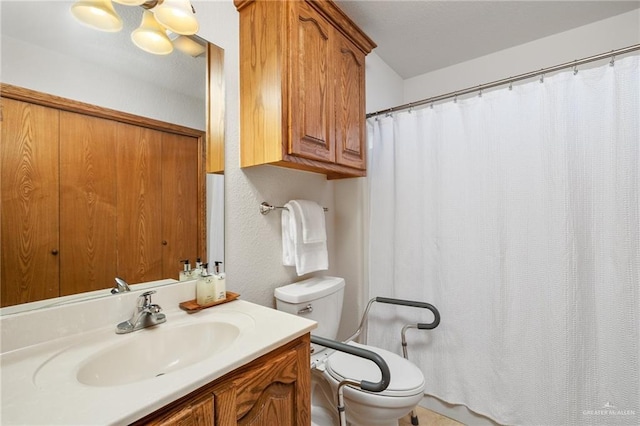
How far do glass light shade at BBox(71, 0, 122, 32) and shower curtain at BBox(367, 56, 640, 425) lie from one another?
1.45 meters

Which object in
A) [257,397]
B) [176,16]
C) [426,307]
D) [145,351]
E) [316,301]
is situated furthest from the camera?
[426,307]

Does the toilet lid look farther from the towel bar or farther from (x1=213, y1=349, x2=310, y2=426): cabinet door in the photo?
the towel bar

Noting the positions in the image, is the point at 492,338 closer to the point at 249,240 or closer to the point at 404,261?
the point at 404,261

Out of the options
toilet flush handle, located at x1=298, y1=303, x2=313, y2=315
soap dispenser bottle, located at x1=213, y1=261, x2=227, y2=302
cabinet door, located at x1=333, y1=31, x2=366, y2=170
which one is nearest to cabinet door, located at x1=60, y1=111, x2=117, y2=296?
soap dispenser bottle, located at x1=213, y1=261, x2=227, y2=302

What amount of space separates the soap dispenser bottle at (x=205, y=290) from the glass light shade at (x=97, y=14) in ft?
2.96

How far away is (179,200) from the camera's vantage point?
1.07 meters

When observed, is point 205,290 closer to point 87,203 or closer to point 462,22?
point 87,203

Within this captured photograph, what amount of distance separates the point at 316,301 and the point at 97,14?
53.8 inches

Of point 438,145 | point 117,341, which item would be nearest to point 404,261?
point 438,145

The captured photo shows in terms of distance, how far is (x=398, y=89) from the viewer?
240cm

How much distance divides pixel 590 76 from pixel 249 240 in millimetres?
1745

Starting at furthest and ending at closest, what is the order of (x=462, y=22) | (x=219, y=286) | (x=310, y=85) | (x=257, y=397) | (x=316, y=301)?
(x=462, y=22) → (x=316, y=301) → (x=310, y=85) → (x=219, y=286) → (x=257, y=397)

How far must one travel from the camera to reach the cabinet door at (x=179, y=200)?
40.4 inches

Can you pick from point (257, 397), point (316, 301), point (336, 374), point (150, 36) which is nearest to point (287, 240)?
point (316, 301)
